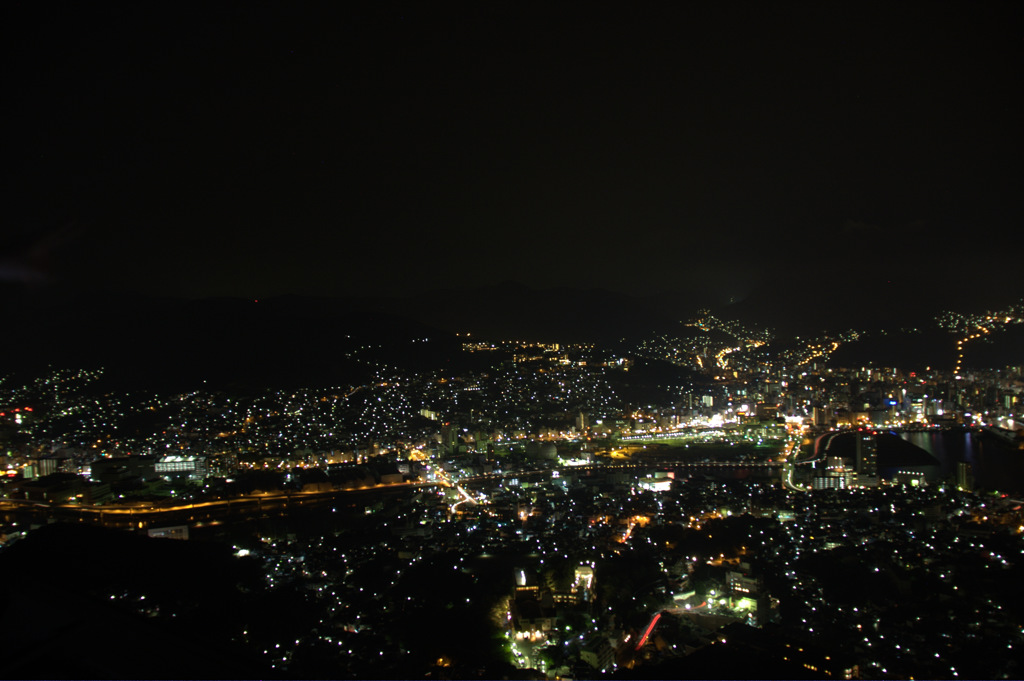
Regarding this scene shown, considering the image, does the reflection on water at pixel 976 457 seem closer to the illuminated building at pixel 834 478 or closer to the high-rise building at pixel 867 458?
the high-rise building at pixel 867 458

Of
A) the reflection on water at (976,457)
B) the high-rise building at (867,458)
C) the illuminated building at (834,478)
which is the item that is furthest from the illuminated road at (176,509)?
the reflection on water at (976,457)

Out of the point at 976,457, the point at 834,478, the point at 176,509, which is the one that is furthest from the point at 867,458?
the point at 176,509

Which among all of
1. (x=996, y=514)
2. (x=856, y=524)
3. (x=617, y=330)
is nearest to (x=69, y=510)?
(x=856, y=524)

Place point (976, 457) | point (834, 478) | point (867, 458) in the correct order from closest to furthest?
point (834, 478) < point (867, 458) < point (976, 457)

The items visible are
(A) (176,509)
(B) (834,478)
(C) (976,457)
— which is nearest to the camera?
(A) (176,509)

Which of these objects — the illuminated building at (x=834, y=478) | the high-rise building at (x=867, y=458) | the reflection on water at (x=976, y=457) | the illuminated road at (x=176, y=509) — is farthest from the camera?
the high-rise building at (x=867, y=458)

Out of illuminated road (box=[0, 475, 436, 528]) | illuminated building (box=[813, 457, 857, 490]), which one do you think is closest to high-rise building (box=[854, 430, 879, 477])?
illuminated building (box=[813, 457, 857, 490])

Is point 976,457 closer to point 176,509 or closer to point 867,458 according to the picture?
point 867,458

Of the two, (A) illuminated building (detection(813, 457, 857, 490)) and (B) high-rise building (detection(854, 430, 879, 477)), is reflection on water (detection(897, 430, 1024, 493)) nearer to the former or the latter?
(B) high-rise building (detection(854, 430, 879, 477))

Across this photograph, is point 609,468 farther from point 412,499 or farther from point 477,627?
point 477,627
